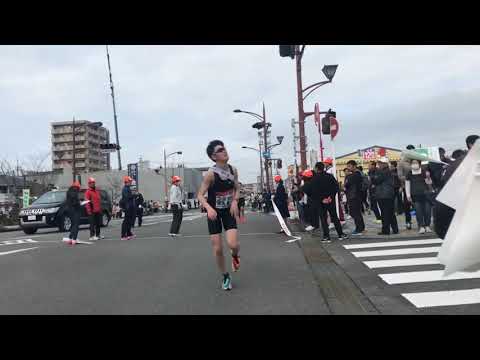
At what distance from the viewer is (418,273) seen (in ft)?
20.6

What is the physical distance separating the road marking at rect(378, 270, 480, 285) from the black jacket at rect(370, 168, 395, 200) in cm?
374

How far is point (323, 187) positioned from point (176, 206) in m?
4.99

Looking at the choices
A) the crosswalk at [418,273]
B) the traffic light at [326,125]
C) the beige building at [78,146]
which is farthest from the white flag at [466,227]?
the beige building at [78,146]

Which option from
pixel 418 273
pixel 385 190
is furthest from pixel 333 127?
pixel 418 273

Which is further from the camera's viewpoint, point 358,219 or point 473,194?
point 358,219

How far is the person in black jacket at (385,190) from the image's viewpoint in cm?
995

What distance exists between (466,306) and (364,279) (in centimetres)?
167

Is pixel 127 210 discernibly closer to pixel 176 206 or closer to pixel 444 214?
pixel 176 206

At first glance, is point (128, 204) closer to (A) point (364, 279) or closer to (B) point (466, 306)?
(A) point (364, 279)

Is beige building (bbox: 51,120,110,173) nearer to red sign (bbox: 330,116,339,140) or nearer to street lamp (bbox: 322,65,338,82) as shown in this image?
street lamp (bbox: 322,65,338,82)
